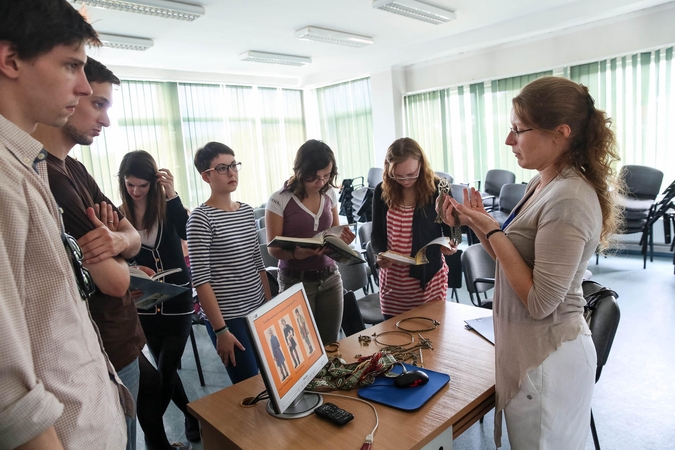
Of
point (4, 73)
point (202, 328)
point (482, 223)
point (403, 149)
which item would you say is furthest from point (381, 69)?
point (4, 73)

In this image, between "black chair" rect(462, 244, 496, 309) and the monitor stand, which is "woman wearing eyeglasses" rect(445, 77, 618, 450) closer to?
the monitor stand

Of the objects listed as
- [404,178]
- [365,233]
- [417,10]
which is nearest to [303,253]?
[404,178]

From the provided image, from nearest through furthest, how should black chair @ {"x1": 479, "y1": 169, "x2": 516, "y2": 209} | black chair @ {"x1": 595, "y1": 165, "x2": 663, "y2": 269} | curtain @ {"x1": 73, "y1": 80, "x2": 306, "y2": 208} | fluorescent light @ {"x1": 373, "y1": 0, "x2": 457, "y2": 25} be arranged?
1. black chair @ {"x1": 595, "y1": 165, "x2": 663, "y2": 269}
2. fluorescent light @ {"x1": 373, "y1": 0, "x2": 457, "y2": 25}
3. black chair @ {"x1": 479, "y1": 169, "x2": 516, "y2": 209}
4. curtain @ {"x1": 73, "y1": 80, "x2": 306, "y2": 208}

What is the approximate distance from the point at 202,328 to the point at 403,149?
3044 millimetres

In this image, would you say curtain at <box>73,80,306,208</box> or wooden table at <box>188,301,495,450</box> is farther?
curtain at <box>73,80,306,208</box>

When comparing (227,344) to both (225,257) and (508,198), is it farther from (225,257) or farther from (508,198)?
(508,198)

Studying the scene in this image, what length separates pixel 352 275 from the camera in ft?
10.5

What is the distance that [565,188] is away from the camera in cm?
118

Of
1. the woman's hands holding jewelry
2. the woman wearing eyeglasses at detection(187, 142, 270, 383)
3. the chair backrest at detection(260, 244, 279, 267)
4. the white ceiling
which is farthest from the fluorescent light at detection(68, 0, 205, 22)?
the woman's hands holding jewelry

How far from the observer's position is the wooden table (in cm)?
114

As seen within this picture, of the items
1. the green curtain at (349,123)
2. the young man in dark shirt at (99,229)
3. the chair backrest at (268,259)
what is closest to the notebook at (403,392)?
the young man in dark shirt at (99,229)

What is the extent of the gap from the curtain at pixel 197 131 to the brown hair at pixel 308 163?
5.05m

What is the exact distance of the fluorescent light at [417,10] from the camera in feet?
15.8

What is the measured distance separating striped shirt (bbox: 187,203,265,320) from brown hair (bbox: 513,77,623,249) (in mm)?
1200
